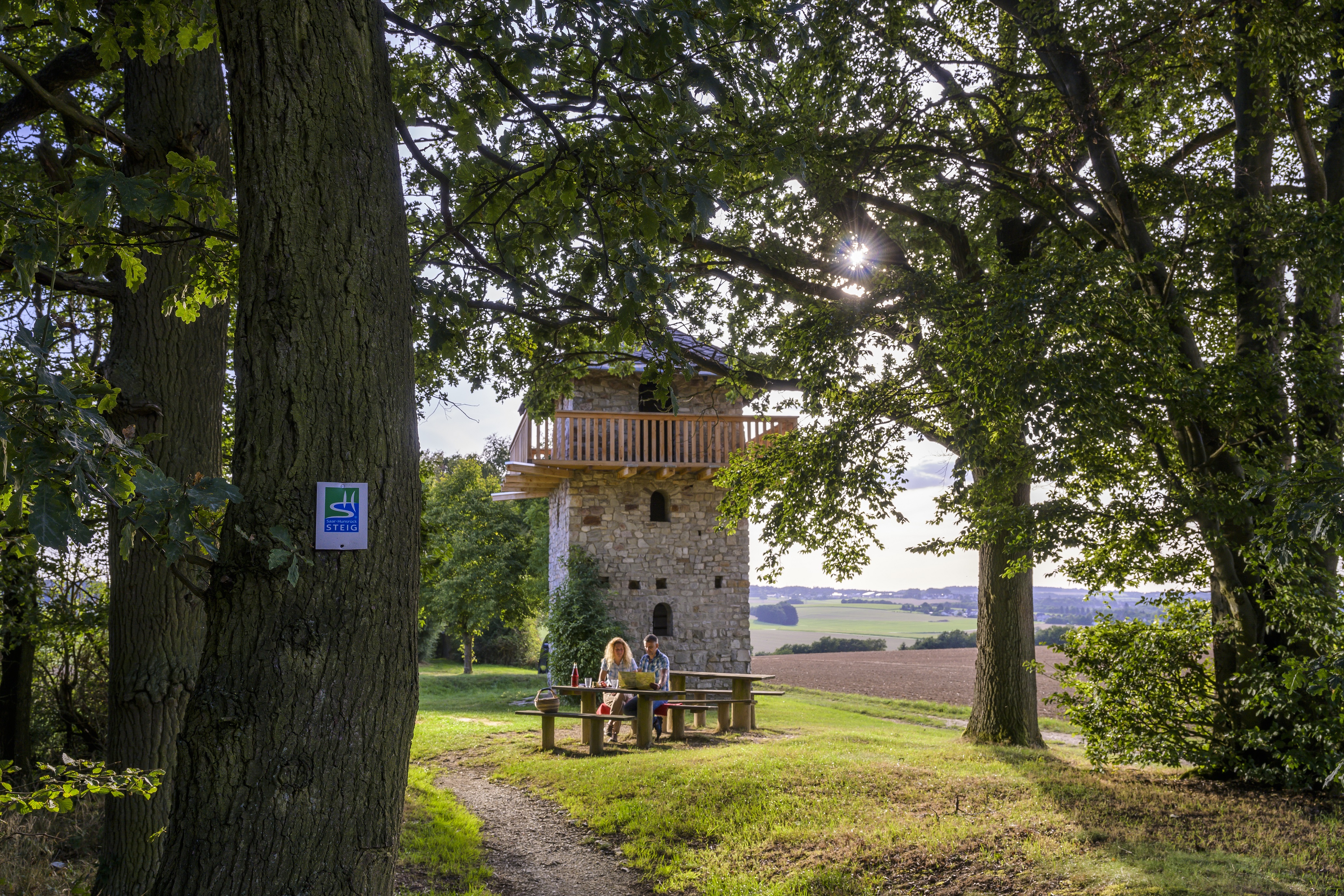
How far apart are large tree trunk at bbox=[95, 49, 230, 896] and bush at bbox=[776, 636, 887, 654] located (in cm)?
3517

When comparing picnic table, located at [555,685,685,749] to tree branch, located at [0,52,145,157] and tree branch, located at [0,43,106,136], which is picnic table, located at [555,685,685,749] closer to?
tree branch, located at [0,43,106,136]

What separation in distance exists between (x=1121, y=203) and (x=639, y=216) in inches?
221

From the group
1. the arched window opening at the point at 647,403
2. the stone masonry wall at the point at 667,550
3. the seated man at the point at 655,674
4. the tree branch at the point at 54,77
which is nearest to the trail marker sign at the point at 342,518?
the tree branch at the point at 54,77

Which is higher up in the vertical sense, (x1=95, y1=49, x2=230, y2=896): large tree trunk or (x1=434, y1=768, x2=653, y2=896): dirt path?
(x1=95, y1=49, x2=230, y2=896): large tree trunk

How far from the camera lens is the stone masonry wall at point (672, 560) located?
17.8 meters

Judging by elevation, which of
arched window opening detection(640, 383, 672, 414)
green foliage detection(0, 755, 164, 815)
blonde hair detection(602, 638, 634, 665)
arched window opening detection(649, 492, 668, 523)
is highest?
arched window opening detection(640, 383, 672, 414)

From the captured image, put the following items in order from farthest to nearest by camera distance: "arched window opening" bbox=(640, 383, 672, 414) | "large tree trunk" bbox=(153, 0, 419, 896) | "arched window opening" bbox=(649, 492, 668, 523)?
"arched window opening" bbox=(649, 492, 668, 523), "arched window opening" bbox=(640, 383, 672, 414), "large tree trunk" bbox=(153, 0, 419, 896)

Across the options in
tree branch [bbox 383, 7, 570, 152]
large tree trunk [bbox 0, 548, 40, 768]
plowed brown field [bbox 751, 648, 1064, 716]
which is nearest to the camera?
tree branch [bbox 383, 7, 570, 152]

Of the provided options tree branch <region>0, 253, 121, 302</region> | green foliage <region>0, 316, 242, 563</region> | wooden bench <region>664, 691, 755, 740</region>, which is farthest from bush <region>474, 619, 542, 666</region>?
green foliage <region>0, 316, 242, 563</region>

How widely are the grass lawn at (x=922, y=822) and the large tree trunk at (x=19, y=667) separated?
359 centimetres

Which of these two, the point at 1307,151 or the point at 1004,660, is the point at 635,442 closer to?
the point at 1004,660

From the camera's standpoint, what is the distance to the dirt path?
17.7 feet

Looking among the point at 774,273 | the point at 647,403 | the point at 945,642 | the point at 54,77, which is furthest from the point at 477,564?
the point at 945,642

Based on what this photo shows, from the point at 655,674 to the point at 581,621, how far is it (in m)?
5.79
